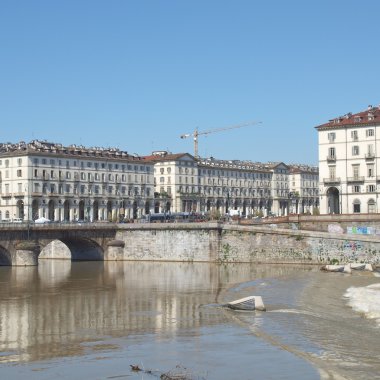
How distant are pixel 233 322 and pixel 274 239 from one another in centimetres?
4318

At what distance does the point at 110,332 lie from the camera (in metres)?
36.2

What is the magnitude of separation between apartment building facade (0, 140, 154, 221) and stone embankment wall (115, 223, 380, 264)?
143 ft

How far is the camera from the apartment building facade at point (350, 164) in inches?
3915

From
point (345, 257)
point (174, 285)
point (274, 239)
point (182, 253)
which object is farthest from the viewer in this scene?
point (182, 253)

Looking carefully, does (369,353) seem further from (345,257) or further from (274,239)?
(274,239)

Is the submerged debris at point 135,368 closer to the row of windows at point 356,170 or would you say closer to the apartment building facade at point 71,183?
the row of windows at point 356,170

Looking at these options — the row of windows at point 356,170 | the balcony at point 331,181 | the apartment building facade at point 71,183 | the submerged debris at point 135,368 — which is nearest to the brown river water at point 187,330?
the submerged debris at point 135,368

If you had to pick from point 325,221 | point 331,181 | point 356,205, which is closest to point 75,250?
point 325,221

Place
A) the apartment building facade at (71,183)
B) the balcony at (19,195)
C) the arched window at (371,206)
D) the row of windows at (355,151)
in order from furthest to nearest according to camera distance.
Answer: the apartment building facade at (71,183) < the balcony at (19,195) < the row of windows at (355,151) < the arched window at (371,206)

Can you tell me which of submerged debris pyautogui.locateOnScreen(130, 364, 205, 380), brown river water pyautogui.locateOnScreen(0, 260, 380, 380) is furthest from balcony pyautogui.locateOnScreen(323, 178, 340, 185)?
submerged debris pyautogui.locateOnScreen(130, 364, 205, 380)

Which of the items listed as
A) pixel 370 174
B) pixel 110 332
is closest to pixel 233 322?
pixel 110 332

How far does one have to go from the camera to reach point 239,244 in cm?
8350

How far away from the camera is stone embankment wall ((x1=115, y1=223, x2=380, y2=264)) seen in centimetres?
7512

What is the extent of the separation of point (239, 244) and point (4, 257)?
27.6 meters
